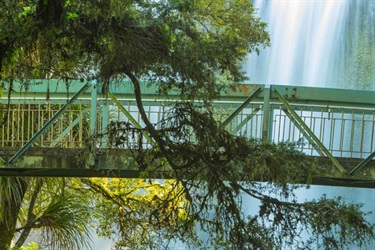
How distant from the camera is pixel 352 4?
25.3 meters

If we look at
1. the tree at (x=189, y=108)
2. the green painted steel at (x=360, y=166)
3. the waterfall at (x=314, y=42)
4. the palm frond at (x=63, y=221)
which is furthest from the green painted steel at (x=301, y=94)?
the waterfall at (x=314, y=42)

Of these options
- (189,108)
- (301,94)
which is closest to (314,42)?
(301,94)

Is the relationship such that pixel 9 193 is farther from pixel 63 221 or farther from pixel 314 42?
pixel 314 42

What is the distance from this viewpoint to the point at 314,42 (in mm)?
25656

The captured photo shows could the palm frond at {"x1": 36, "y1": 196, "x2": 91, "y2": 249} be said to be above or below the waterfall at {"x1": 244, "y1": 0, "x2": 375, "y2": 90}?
below

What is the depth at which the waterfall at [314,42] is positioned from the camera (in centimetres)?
2484

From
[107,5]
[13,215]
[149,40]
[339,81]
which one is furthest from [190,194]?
[339,81]

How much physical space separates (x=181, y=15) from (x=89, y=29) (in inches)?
36.3

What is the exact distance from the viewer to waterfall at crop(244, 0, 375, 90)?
2484 centimetres

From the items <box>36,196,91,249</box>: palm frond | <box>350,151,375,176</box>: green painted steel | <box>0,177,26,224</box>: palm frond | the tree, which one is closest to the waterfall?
<box>36,196,91,249</box>: palm frond

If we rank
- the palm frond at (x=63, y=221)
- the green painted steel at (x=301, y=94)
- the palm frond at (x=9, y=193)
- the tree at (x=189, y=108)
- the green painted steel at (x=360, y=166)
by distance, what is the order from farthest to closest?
the palm frond at (x=63, y=221) < the palm frond at (x=9, y=193) < the green painted steel at (x=301, y=94) < the green painted steel at (x=360, y=166) < the tree at (x=189, y=108)

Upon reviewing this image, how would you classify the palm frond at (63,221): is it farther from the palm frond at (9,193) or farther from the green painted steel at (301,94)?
the green painted steel at (301,94)

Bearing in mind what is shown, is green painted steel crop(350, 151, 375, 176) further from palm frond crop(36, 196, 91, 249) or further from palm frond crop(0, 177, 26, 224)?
palm frond crop(0, 177, 26, 224)

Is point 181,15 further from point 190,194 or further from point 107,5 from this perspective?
point 190,194
